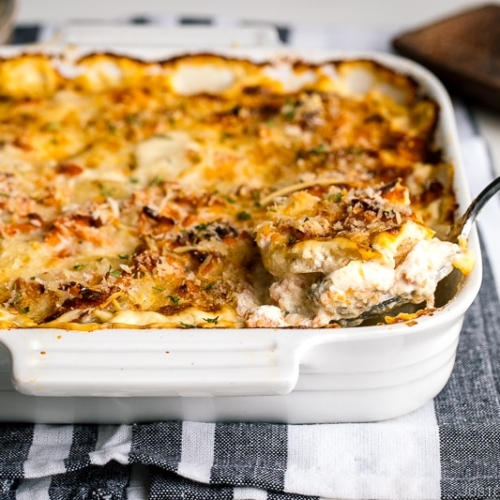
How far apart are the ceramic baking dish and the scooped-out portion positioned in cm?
10

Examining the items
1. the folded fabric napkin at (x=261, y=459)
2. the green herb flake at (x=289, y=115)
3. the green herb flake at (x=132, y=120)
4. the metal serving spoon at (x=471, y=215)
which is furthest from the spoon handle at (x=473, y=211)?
the green herb flake at (x=132, y=120)

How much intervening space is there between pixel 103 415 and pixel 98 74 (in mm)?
1599

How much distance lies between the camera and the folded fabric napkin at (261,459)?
2154 millimetres

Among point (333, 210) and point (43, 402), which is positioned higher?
point (333, 210)

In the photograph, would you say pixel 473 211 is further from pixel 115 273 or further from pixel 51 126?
pixel 51 126

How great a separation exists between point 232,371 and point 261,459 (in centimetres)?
36

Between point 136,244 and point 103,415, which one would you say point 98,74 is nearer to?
point 136,244

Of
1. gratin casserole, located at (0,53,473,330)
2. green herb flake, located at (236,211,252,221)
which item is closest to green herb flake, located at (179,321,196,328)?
gratin casserole, located at (0,53,473,330)

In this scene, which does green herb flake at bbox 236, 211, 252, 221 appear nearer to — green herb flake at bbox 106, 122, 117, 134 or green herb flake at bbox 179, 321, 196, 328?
green herb flake at bbox 179, 321, 196, 328

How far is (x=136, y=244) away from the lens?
2512 millimetres

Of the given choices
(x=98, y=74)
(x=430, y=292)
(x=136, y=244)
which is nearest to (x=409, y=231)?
(x=430, y=292)

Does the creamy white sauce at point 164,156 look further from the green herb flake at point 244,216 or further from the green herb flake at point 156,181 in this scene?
the green herb flake at point 244,216

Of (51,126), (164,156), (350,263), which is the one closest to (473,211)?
(350,263)

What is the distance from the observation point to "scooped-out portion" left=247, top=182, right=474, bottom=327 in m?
2.12
